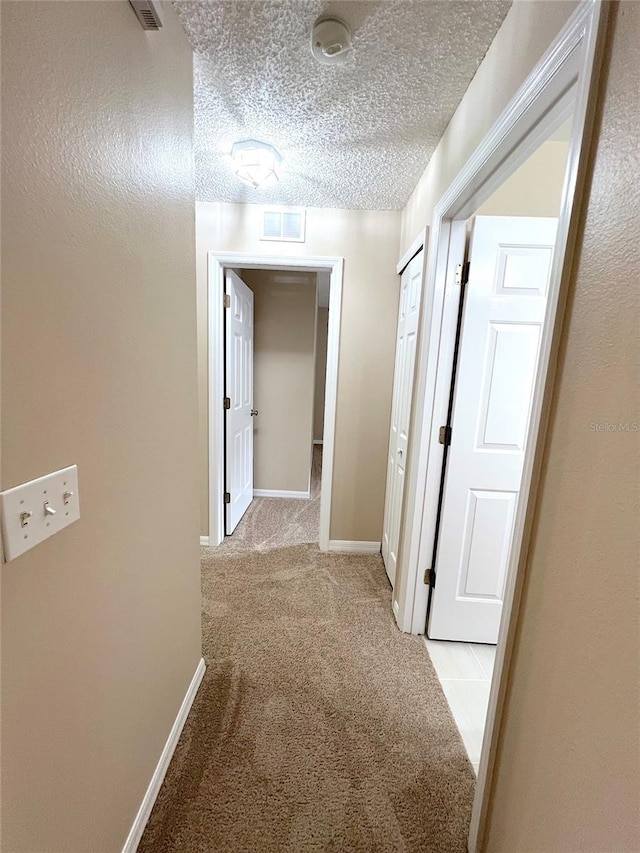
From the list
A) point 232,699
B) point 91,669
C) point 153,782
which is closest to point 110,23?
point 91,669

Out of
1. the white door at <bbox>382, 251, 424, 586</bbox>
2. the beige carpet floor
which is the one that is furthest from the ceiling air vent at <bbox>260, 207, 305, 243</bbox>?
the beige carpet floor

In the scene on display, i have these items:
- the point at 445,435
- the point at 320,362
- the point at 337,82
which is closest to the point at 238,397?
the point at 445,435

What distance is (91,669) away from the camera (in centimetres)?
77

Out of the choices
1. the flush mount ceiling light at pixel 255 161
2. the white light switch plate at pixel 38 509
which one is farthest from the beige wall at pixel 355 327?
the white light switch plate at pixel 38 509

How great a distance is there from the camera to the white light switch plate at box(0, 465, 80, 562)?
21.4 inches

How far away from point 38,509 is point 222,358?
196cm

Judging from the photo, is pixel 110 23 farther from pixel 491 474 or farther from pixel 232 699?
pixel 232 699

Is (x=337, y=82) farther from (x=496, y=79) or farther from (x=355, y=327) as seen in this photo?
(x=355, y=327)

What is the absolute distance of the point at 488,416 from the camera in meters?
1.62

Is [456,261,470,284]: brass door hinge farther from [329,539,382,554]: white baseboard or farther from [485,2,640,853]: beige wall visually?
[329,539,382,554]: white baseboard

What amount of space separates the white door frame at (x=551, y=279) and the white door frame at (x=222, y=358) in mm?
812

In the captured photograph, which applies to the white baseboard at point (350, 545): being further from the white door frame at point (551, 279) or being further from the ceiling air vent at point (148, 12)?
the ceiling air vent at point (148, 12)

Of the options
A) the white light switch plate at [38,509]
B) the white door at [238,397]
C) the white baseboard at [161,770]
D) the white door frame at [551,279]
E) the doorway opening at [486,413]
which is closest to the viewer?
the white light switch plate at [38,509]

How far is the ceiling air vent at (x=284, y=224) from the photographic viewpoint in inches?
90.5
